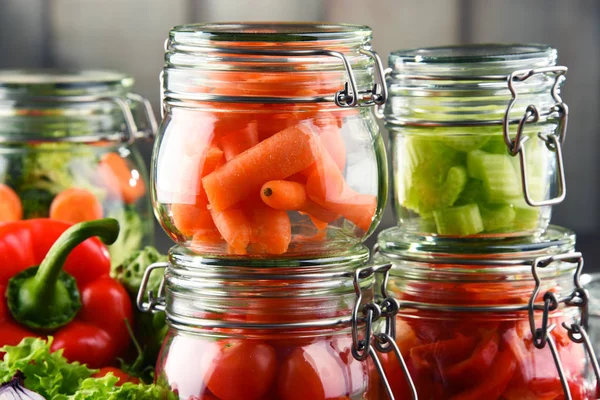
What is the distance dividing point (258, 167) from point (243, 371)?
16 centimetres

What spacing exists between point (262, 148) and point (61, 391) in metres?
0.33

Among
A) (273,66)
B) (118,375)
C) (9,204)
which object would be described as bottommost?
(118,375)

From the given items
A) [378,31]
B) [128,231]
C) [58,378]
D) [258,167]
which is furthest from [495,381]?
[378,31]

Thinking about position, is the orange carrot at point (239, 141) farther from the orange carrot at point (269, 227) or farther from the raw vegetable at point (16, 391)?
the raw vegetable at point (16, 391)

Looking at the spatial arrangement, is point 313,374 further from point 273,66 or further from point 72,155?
point 72,155

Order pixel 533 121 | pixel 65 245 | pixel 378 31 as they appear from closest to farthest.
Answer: pixel 533 121 < pixel 65 245 < pixel 378 31

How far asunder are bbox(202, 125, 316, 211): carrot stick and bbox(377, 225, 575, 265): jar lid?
7.1 inches

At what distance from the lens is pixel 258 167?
72 cm

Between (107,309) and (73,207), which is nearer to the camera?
(107,309)

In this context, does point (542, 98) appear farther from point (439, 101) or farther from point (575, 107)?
point (575, 107)

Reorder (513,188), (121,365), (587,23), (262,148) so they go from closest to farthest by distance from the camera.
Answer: (262,148)
(513,188)
(121,365)
(587,23)

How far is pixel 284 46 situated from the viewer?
0.74 metres

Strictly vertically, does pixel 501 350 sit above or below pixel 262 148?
below

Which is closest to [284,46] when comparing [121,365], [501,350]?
[501,350]
